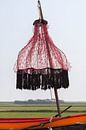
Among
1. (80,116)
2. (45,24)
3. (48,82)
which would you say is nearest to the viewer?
(80,116)

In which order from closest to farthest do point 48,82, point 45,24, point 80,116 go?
point 80,116 → point 48,82 → point 45,24

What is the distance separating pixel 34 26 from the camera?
7469 mm

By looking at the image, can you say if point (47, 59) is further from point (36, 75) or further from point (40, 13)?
point (40, 13)

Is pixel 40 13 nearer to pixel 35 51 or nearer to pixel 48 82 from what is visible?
pixel 35 51

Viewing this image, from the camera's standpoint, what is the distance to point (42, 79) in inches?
275

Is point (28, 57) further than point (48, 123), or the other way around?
point (28, 57)

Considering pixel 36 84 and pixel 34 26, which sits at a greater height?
pixel 34 26

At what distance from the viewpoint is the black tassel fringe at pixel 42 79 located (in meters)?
6.90

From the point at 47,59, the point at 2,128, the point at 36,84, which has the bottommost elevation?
the point at 2,128

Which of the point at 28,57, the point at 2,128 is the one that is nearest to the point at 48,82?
the point at 28,57

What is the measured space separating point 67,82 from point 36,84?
0.58m

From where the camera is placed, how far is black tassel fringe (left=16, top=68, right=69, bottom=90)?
690 centimetres

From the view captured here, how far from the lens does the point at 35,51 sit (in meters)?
7.20

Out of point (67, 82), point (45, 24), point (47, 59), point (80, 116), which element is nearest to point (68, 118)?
point (80, 116)
